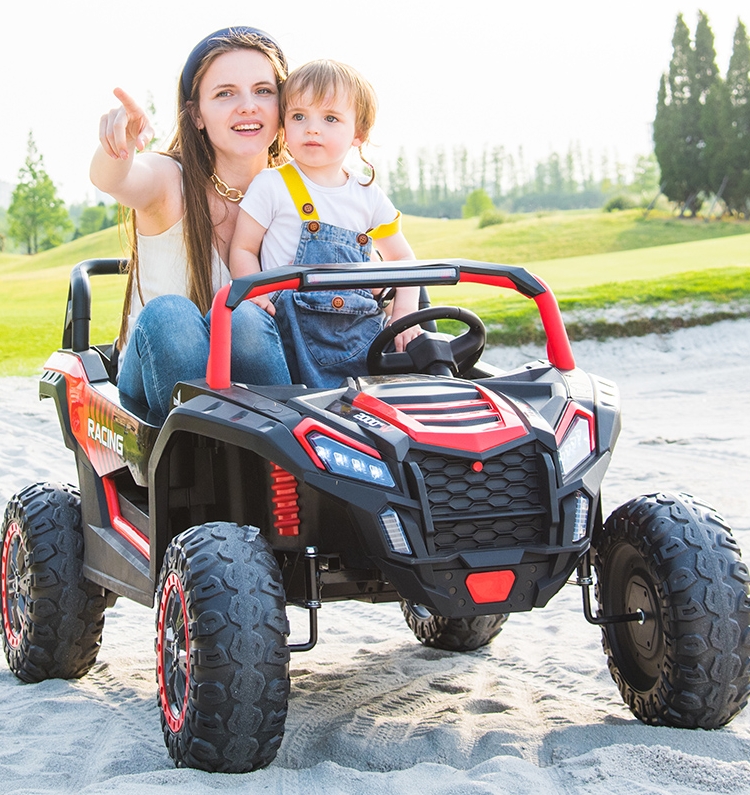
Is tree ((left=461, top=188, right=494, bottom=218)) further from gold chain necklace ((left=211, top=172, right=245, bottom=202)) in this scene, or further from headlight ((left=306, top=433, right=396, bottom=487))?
headlight ((left=306, top=433, right=396, bottom=487))

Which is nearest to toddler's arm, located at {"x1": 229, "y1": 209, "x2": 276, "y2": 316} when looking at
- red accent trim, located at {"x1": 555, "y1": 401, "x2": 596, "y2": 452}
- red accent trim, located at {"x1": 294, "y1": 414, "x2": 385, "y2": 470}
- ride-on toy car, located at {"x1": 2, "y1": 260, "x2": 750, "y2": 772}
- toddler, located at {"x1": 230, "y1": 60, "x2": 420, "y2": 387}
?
toddler, located at {"x1": 230, "y1": 60, "x2": 420, "y2": 387}

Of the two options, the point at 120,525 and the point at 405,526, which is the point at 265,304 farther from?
the point at 405,526

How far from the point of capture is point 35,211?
4606 centimetres

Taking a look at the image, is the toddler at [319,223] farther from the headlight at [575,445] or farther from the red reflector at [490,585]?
the red reflector at [490,585]

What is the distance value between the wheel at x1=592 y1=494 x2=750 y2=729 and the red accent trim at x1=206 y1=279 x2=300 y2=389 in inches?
38.7

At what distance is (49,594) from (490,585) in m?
1.51

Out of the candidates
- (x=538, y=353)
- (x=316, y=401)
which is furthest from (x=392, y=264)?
(x=538, y=353)

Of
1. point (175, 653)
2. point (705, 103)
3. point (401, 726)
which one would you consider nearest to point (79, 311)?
point (175, 653)

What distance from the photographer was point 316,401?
7.95 ft

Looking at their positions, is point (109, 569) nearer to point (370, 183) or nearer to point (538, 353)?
point (370, 183)

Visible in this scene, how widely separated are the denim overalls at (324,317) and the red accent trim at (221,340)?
1.37ft

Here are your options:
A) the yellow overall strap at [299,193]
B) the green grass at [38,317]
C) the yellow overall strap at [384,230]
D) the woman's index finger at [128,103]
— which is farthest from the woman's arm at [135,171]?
the green grass at [38,317]

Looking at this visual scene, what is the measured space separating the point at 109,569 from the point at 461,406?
124cm

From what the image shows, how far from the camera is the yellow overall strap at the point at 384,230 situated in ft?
10.6
